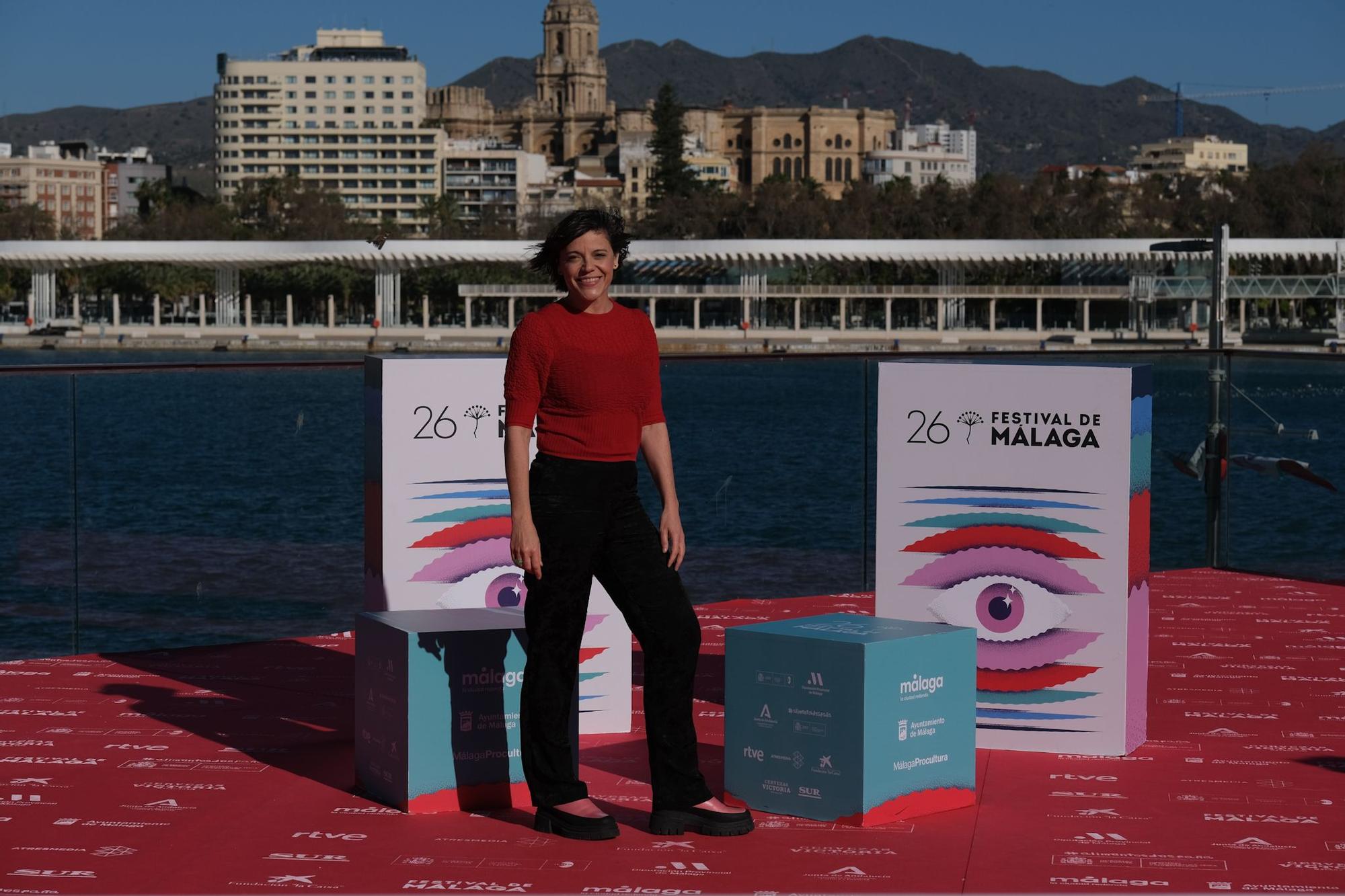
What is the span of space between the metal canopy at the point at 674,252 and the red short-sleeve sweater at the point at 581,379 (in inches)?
2951

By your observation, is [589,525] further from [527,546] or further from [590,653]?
[590,653]

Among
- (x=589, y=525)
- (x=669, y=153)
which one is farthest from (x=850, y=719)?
(x=669, y=153)

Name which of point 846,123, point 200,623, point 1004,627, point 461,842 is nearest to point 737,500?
point 200,623

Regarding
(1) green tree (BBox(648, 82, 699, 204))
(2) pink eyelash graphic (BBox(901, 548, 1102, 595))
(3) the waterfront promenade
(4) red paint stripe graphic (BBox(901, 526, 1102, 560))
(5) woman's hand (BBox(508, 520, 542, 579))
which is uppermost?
(1) green tree (BBox(648, 82, 699, 204))

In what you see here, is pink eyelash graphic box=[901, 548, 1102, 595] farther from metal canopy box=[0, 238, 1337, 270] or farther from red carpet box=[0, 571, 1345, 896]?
metal canopy box=[0, 238, 1337, 270]

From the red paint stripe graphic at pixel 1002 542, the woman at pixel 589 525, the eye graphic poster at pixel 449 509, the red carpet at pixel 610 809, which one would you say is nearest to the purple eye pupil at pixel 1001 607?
the red paint stripe graphic at pixel 1002 542

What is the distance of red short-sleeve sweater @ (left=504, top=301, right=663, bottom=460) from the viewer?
141 inches

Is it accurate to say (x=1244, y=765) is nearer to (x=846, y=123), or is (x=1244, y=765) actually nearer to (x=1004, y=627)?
(x=1004, y=627)

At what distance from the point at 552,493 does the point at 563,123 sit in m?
184

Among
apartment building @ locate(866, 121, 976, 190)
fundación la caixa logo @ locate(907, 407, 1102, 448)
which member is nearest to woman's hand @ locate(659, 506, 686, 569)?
fundación la caixa logo @ locate(907, 407, 1102, 448)

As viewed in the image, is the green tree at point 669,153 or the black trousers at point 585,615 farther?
the green tree at point 669,153

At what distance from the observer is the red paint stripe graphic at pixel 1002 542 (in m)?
4.70

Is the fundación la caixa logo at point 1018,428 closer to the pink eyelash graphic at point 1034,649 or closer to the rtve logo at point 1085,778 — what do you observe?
the pink eyelash graphic at point 1034,649

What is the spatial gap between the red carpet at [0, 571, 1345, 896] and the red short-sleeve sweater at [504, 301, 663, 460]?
2.74 ft
